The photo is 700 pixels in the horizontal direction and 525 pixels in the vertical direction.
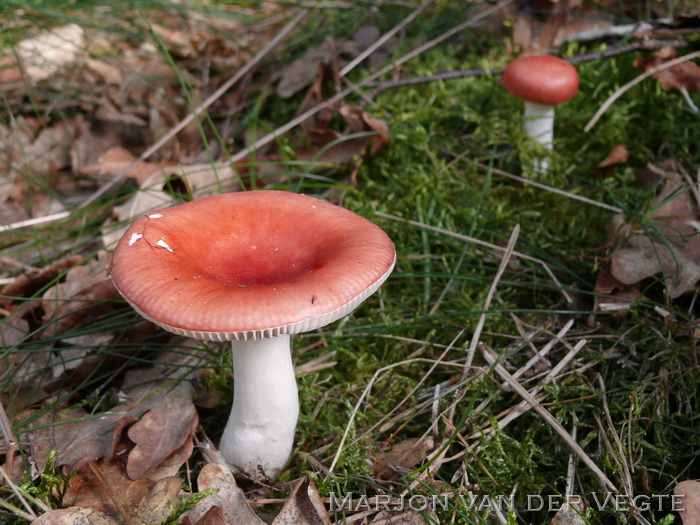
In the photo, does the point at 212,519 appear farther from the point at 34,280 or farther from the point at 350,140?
the point at 350,140

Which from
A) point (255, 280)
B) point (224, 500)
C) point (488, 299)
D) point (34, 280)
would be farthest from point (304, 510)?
point (34, 280)

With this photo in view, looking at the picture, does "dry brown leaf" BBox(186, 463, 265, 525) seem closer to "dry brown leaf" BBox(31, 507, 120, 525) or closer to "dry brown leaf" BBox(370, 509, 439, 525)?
"dry brown leaf" BBox(31, 507, 120, 525)

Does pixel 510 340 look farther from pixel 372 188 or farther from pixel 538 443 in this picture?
pixel 372 188

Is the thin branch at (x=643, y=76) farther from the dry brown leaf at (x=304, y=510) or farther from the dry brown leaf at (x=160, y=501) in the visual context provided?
the dry brown leaf at (x=160, y=501)

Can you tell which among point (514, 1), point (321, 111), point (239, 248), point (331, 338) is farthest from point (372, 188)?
point (514, 1)

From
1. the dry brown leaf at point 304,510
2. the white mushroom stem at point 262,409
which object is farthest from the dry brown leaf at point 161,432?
the dry brown leaf at point 304,510

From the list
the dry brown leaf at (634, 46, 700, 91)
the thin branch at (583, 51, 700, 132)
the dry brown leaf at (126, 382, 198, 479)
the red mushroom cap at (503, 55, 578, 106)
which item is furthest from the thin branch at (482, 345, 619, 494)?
the dry brown leaf at (634, 46, 700, 91)
